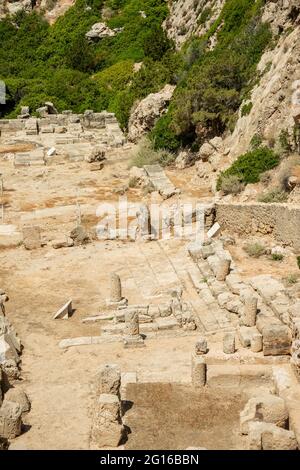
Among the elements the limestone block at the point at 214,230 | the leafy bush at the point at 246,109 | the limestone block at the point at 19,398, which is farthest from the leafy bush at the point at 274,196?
the limestone block at the point at 19,398

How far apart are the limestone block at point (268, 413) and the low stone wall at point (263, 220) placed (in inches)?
337

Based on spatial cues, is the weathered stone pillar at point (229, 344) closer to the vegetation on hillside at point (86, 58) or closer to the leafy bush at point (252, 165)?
the leafy bush at point (252, 165)

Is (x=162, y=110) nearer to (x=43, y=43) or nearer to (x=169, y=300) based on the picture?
(x=169, y=300)

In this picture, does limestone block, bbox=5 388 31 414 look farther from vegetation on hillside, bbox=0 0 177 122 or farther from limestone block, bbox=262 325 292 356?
vegetation on hillside, bbox=0 0 177 122

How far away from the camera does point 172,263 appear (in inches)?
842

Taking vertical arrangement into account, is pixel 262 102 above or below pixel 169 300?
above

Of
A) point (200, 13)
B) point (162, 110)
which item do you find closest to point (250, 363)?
point (162, 110)

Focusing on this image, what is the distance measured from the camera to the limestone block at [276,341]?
1541 centimetres

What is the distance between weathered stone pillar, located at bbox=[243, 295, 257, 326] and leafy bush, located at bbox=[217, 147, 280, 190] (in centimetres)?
945

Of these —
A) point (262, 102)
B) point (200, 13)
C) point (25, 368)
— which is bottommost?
point (25, 368)

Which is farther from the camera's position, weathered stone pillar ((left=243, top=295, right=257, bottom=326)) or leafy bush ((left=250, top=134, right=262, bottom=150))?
leafy bush ((left=250, top=134, right=262, bottom=150))

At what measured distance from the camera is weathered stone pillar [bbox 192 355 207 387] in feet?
46.6

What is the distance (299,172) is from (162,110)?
486 inches

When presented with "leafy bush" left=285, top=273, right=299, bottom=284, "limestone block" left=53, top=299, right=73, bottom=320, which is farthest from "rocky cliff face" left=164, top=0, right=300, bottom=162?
"limestone block" left=53, top=299, right=73, bottom=320
